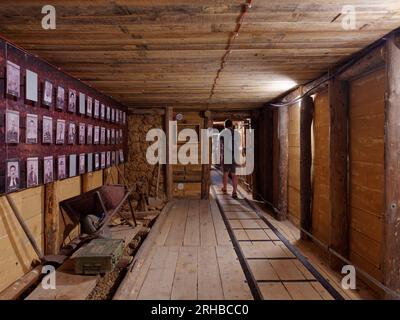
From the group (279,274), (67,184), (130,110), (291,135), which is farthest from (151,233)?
(130,110)

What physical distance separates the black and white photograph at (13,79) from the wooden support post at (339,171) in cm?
435

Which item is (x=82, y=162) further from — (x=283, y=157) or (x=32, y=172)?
(x=283, y=157)

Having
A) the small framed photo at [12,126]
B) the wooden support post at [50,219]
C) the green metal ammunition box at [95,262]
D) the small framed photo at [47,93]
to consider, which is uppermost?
the small framed photo at [47,93]

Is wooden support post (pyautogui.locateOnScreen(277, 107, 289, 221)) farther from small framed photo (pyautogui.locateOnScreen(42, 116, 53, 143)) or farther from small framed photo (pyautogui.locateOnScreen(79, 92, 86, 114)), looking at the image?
small framed photo (pyautogui.locateOnScreen(42, 116, 53, 143))

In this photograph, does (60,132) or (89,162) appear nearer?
(60,132)

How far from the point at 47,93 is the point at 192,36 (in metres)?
2.49

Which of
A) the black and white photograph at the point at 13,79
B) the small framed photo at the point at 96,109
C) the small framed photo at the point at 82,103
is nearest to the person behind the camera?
the black and white photograph at the point at 13,79

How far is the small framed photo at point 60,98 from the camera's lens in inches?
203

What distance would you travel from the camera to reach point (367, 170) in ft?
14.4

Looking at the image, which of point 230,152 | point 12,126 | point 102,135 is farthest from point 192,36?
point 230,152

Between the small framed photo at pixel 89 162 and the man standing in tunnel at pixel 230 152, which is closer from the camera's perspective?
the small framed photo at pixel 89 162

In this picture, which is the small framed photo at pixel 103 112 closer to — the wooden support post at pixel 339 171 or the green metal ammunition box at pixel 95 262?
the green metal ammunition box at pixel 95 262

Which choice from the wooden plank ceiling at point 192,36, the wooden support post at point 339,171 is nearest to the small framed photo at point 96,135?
the wooden plank ceiling at point 192,36
